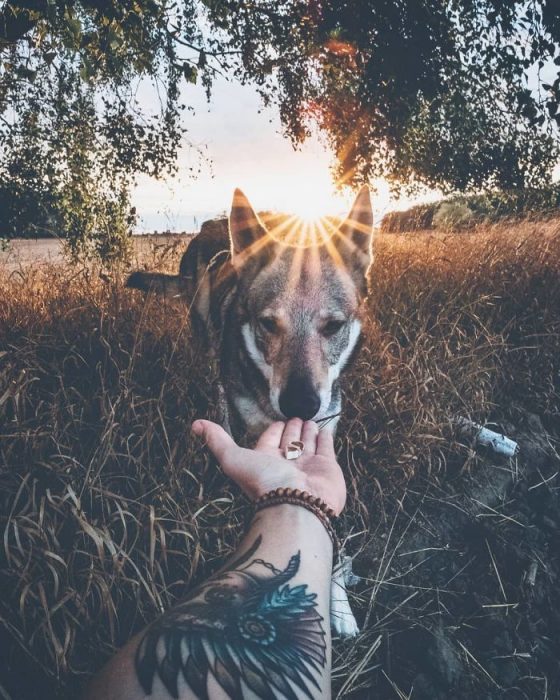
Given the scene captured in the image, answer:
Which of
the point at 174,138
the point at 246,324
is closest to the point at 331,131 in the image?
the point at 174,138

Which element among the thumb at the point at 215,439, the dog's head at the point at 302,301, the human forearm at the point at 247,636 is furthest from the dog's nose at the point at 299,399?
the human forearm at the point at 247,636

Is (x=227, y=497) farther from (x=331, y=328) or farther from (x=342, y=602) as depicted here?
(x=331, y=328)

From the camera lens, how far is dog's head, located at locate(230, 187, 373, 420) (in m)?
2.40

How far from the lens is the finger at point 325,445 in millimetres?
1868

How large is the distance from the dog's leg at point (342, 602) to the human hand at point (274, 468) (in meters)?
0.50

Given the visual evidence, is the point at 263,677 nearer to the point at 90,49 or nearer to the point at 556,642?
the point at 556,642

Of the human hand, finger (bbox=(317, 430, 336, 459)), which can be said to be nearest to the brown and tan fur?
finger (bbox=(317, 430, 336, 459))

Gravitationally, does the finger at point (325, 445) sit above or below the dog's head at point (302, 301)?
below

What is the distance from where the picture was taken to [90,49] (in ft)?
10.7

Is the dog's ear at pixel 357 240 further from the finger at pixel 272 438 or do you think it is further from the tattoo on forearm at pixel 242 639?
the tattoo on forearm at pixel 242 639

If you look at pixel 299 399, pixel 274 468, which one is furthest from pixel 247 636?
pixel 299 399

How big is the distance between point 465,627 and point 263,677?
1272 mm

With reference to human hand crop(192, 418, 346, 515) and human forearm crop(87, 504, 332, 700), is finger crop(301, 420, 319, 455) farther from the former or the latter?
human forearm crop(87, 504, 332, 700)

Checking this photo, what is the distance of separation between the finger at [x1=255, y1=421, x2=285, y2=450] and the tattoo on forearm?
74 centimetres
